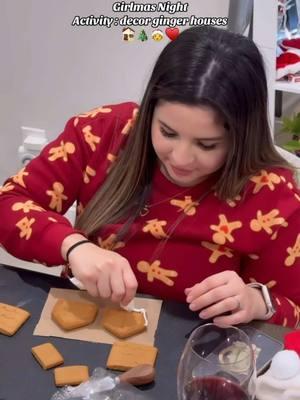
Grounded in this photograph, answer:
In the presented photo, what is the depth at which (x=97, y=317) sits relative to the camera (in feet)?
3.20

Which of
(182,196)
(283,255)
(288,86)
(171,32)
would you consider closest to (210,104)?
(182,196)

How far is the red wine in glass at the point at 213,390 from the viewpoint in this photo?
2.41 feet

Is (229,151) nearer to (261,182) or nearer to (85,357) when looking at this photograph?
(261,182)

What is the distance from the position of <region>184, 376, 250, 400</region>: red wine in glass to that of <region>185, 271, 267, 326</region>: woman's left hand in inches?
7.6

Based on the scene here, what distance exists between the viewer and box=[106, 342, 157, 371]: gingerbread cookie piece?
34.3 inches

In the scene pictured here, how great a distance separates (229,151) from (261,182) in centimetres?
11

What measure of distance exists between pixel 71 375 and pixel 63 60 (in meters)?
1.53

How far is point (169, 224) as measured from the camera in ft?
3.71

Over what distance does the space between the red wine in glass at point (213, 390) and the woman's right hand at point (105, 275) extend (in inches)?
8.7

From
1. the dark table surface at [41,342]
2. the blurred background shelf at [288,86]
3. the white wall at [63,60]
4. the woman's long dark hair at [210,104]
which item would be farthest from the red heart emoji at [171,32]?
the dark table surface at [41,342]

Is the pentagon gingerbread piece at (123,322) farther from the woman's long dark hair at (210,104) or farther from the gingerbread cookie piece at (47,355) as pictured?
the woman's long dark hair at (210,104)

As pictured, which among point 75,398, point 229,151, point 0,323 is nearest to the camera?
point 75,398

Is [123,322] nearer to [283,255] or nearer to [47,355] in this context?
[47,355]

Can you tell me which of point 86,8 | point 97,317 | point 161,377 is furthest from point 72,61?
point 161,377
